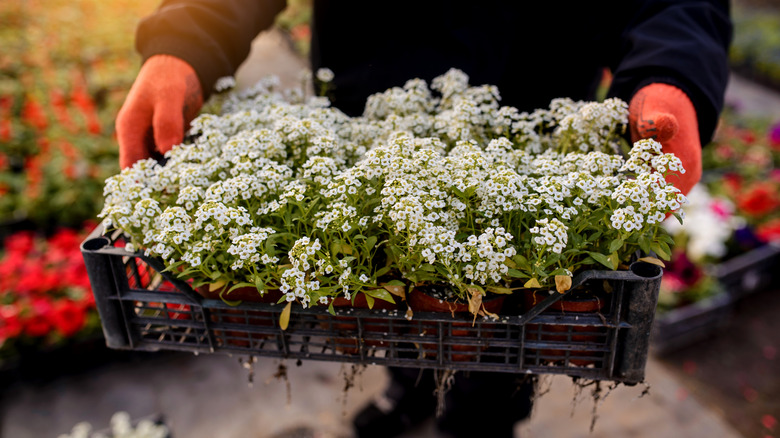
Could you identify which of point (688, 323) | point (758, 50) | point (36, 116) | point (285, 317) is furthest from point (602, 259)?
point (758, 50)

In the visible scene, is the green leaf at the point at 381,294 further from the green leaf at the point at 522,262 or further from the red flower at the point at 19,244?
the red flower at the point at 19,244

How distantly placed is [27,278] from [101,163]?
60.0 inches

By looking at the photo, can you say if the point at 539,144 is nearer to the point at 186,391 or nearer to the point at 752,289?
Result: the point at 186,391

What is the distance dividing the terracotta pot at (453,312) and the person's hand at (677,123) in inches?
24.9

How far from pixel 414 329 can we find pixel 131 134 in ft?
3.57

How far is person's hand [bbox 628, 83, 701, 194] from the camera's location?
1.60 m

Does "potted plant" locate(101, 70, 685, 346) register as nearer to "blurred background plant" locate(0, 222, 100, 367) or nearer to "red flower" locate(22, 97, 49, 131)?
"blurred background plant" locate(0, 222, 100, 367)

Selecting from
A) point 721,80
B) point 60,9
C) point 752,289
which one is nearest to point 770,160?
point 752,289

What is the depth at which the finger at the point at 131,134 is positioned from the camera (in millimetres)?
1815

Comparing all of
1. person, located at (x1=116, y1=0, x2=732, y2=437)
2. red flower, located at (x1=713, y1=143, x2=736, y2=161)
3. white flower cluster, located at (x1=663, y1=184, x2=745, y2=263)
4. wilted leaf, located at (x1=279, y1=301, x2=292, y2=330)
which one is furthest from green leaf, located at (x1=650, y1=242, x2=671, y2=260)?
red flower, located at (x1=713, y1=143, x2=736, y2=161)

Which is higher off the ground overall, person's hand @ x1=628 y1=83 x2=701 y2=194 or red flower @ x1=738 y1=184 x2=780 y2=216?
person's hand @ x1=628 y1=83 x2=701 y2=194

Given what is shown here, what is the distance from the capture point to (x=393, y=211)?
4.32ft

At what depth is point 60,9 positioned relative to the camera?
936 centimetres

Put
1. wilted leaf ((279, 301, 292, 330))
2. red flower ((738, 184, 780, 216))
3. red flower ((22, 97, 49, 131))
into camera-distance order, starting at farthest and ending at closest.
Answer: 1. red flower ((22, 97, 49, 131))
2. red flower ((738, 184, 780, 216))
3. wilted leaf ((279, 301, 292, 330))
